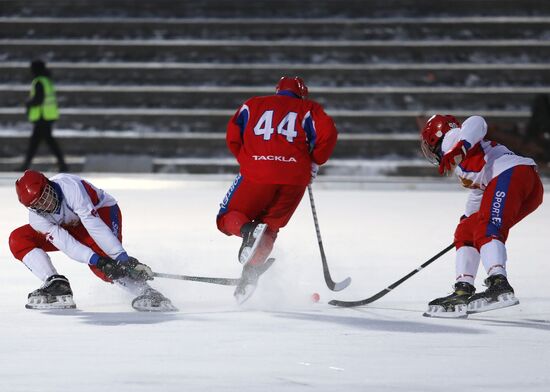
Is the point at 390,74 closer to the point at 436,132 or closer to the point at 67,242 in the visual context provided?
the point at 436,132

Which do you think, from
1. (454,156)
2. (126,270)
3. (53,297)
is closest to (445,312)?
(454,156)

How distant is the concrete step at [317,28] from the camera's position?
1470 centimetres

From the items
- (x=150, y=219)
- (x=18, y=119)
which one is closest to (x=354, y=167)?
(x=18, y=119)

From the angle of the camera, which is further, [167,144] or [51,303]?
[167,144]

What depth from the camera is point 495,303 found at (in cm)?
436

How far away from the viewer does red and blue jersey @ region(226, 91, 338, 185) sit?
5.18 m

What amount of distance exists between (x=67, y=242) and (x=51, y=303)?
0.76 ft

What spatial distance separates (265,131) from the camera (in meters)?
5.21

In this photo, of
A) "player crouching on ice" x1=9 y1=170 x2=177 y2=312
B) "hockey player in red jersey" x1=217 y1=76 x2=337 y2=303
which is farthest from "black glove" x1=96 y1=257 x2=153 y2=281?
"hockey player in red jersey" x1=217 y1=76 x2=337 y2=303

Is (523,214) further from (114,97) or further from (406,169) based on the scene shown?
(114,97)

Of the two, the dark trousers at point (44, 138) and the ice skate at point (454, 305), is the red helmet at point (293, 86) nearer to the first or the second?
the ice skate at point (454, 305)

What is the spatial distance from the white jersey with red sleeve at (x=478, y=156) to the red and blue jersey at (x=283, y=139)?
740mm

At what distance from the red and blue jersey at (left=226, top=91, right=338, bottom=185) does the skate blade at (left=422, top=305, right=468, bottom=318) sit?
3.12 feet

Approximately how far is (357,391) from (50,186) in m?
1.84
